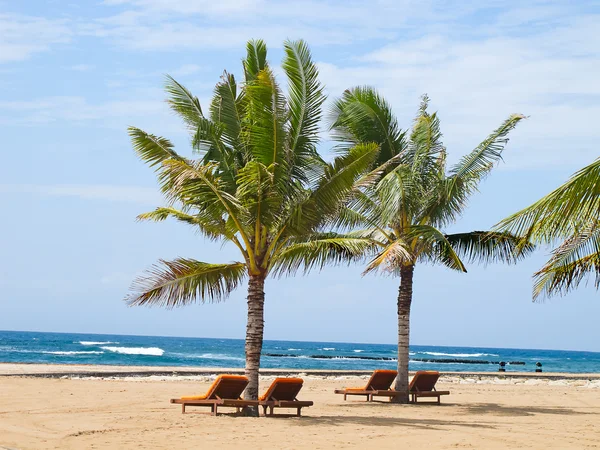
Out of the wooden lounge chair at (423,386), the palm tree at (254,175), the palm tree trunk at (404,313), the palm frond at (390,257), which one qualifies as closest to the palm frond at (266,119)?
the palm tree at (254,175)

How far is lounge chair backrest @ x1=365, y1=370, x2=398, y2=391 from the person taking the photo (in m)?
19.7

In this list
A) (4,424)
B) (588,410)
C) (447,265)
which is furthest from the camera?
(447,265)

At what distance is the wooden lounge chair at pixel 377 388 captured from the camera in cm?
1941

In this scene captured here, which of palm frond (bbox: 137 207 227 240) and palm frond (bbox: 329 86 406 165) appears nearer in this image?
palm frond (bbox: 137 207 227 240)

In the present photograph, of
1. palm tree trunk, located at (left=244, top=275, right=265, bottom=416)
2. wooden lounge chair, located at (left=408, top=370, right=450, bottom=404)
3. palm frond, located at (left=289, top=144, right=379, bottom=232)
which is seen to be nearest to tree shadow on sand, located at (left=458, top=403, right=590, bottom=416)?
wooden lounge chair, located at (left=408, top=370, right=450, bottom=404)

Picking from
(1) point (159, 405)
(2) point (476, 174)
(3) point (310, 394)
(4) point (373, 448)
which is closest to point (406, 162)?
(2) point (476, 174)

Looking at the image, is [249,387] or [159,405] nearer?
[249,387]

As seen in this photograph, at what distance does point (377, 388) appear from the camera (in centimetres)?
1983

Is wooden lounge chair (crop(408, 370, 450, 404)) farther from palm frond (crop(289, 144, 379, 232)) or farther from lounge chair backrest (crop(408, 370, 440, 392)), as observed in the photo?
palm frond (crop(289, 144, 379, 232))

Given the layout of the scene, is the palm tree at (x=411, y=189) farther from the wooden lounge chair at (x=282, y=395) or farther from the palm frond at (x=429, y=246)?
the wooden lounge chair at (x=282, y=395)

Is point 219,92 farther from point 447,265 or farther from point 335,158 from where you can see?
point 447,265

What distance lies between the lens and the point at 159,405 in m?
17.4

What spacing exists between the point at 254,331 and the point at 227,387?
119 cm

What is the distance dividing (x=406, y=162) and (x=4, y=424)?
1130 centimetres
